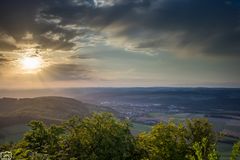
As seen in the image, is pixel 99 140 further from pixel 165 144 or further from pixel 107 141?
pixel 165 144

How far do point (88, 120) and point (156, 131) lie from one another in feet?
35.5

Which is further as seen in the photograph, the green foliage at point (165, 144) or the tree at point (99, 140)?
the green foliage at point (165, 144)

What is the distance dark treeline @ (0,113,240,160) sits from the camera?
41406 mm

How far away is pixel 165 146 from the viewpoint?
42.9 meters

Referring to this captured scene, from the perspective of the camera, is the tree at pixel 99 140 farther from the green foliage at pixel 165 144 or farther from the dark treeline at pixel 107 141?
the green foliage at pixel 165 144

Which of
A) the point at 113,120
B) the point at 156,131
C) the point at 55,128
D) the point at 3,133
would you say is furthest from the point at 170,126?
the point at 3,133

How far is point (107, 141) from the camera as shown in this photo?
4206 centimetres

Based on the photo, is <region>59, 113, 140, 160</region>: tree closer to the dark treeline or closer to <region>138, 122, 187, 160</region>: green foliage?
the dark treeline

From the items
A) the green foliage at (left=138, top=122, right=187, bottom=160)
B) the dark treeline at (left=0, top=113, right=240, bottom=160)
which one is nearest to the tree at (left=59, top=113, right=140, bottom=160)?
the dark treeline at (left=0, top=113, right=240, bottom=160)

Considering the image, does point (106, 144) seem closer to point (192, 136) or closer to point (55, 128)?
point (55, 128)

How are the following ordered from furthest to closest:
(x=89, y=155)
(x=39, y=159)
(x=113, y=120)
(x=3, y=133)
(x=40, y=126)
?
1. (x=3, y=133)
2. (x=113, y=120)
3. (x=40, y=126)
4. (x=89, y=155)
5. (x=39, y=159)

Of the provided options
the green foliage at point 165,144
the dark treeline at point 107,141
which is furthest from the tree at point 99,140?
the green foliage at point 165,144

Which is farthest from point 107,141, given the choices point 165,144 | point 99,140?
point 165,144

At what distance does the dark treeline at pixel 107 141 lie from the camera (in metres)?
41.4
